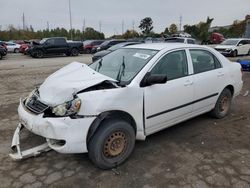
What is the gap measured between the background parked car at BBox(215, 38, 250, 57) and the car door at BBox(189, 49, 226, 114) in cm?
1578

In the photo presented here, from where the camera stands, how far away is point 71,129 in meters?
2.88

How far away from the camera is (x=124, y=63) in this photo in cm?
390

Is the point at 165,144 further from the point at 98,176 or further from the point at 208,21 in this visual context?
the point at 208,21

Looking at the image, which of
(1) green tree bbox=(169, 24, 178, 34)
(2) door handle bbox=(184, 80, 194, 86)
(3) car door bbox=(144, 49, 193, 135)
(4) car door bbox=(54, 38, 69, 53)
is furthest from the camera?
(1) green tree bbox=(169, 24, 178, 34)

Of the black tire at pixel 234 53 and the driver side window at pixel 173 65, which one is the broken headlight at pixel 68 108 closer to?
the driver side window at pixel 173 65

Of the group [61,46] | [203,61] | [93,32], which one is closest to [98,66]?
[203,61]

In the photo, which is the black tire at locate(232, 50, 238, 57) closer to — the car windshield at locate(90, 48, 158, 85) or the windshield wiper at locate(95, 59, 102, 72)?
the car windshield at locate(90, 48, 158, 85)

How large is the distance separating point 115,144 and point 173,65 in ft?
5.15

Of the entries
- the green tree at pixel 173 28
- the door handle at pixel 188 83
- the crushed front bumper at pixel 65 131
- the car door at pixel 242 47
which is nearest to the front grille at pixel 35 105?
the crushed front bumper at pixel 65 131

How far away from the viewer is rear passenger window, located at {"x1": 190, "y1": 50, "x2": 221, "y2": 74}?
14.0 feet

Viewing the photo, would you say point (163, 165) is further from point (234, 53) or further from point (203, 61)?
point (234, 53)

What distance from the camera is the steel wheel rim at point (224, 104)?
16.3ft

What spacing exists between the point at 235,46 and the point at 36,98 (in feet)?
62.1

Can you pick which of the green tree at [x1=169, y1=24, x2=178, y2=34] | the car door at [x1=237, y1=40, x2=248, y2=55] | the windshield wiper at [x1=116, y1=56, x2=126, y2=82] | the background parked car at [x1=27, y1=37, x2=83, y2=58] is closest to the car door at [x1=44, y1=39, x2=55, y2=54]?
the background parked car at [x1=27, y1=37, x2=83, y2=58]
